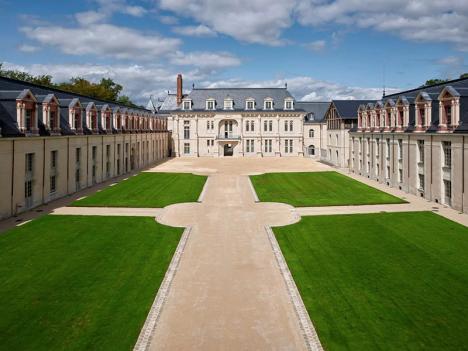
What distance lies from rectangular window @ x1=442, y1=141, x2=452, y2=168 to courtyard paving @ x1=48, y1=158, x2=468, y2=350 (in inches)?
142

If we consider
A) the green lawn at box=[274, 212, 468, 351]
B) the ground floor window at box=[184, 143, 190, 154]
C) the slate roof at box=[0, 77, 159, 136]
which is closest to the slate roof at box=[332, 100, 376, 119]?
the ground floor window at box=[184, 143, 190, 154]

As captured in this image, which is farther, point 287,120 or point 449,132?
point 287,120

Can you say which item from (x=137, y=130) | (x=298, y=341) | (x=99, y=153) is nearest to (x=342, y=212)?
(x=298, y=341)

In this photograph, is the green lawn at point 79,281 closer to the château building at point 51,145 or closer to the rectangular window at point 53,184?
the château building at point 51,145

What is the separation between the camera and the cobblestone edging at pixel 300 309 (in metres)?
11.0

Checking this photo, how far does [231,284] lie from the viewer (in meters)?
15.3

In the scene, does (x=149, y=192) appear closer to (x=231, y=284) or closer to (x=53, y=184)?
(x=53, y=184)

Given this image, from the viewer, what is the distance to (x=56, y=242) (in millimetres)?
20578

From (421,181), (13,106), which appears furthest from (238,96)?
(13,106)

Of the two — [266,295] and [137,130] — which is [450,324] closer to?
[266,295]

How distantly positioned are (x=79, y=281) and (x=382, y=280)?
1209cm

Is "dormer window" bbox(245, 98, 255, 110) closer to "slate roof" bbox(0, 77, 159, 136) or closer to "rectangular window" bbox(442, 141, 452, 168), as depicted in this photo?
"slate roof" bbox(0, 77, 159, 136)

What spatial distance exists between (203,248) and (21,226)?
39.4 feet

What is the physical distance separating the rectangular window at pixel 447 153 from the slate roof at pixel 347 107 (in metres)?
29.2
